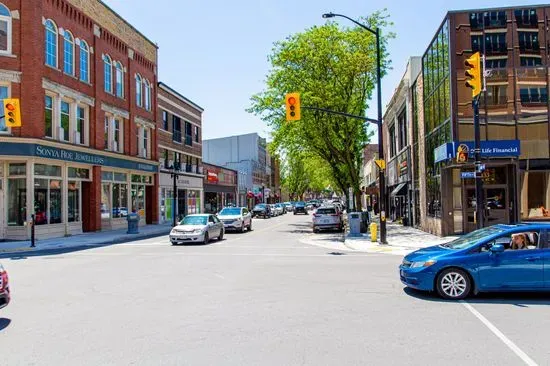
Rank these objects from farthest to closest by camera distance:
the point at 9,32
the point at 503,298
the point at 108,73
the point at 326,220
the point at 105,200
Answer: the point at 108,73 < the point at 105,200 < the point at 326,220 < the point at 9,32 < the point at 503,298

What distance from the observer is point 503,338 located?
6.48 meters

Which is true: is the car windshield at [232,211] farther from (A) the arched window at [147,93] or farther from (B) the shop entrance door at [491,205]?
(B) the shop entrance door at [491,205]

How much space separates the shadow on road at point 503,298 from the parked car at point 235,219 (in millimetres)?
20704

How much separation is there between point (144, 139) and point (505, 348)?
1412 inches

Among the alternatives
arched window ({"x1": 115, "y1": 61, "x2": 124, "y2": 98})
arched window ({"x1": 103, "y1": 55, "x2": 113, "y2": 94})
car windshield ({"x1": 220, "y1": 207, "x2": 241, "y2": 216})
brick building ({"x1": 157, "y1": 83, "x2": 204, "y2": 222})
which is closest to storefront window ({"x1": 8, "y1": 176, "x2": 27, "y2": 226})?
arched window ({"x1": 103, "y1": 55, "x2": 113, "y2": 94})

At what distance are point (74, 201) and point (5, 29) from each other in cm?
978

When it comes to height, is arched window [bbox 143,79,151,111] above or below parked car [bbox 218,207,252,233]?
above

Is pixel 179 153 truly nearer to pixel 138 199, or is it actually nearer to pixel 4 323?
pixel 138 199

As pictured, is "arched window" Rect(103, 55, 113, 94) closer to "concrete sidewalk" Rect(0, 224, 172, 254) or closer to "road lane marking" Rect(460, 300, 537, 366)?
"concrete sidewalk" Rect(0, 224, 172, 254)

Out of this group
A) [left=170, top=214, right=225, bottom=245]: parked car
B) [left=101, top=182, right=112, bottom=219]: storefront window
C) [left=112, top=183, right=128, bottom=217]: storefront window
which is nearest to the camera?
[left=170, top=214, right=225, bottom=245]: parked car

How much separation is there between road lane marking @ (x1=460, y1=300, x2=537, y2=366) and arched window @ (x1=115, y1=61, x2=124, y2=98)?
30.8 m

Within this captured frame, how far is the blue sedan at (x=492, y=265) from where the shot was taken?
8820 mm

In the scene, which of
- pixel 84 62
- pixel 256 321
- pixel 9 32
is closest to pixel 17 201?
pixel 9 32

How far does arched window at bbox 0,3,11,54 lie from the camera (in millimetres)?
24109
